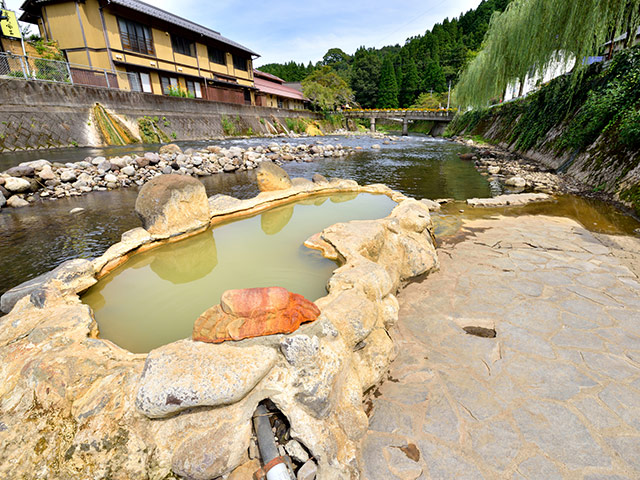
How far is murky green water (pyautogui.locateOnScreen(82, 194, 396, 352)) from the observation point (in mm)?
3059

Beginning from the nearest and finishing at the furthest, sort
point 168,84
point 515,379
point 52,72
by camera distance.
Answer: point 515,379
point 52,72
point 168,84

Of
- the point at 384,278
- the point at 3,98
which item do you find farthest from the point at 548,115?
the point at 3,98

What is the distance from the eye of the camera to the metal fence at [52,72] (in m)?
14.1

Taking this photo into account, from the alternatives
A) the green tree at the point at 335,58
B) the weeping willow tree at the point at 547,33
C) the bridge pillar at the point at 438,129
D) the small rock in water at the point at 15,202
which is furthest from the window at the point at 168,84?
the green tree at the point at 335,58

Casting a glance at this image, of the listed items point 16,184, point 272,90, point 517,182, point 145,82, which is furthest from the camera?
point 272,90

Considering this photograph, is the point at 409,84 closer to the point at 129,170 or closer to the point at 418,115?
the point at 418,115

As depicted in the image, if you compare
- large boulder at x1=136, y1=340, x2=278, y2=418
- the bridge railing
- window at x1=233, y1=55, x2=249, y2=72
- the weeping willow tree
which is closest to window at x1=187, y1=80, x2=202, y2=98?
window at x1=233, y1=55, x2=249, y2=72

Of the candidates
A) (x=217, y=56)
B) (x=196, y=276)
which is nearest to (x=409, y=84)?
(x=217, y=56)

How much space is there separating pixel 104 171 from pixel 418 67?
71334 millimetres

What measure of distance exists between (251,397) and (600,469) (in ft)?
7.91

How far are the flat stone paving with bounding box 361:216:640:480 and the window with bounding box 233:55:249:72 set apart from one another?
34695mm

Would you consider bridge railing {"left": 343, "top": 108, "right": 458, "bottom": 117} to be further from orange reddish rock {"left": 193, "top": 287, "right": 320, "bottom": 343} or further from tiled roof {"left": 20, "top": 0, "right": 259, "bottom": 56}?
orange reddish rock {"left": 193, "top": 287, "right": 320, "bottom": 343}

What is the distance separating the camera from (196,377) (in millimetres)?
1885

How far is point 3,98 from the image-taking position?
12922 mm
